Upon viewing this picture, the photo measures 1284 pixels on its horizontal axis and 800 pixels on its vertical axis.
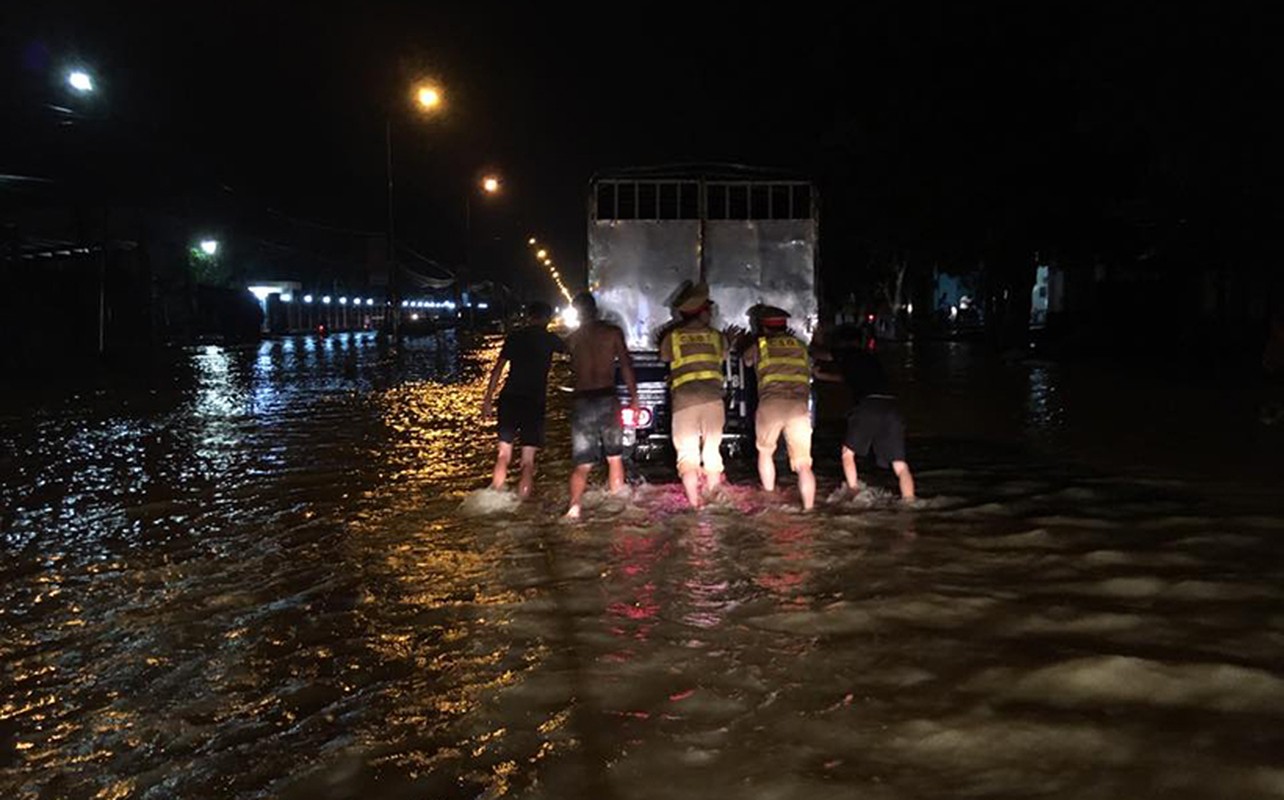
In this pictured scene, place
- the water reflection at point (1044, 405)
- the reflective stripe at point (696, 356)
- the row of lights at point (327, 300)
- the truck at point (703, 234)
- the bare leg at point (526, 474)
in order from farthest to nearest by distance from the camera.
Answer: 1. the row of lights at point (327, 300)
2. the water reflection at point (1044, 405)
3. the truck at point (703, 234)
4. the bare leg at point (526, 474)
5. the reflective stripe at point (696, 356)

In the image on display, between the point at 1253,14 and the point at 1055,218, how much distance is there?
→ 14.3 metres

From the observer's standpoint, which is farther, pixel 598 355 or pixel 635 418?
pixel 635 418

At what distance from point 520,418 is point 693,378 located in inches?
61.1

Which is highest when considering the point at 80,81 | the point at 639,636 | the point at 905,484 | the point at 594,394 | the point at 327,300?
the point at 80,81

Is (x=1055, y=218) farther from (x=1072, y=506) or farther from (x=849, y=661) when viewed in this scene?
(x=849, y=661)

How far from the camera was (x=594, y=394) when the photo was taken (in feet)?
28.3

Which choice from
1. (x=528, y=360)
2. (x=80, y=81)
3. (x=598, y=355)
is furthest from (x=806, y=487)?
(x=80, y=81)

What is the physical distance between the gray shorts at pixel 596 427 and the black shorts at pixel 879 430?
6.31 feet

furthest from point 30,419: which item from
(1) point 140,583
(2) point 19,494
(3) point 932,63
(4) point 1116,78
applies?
(3) point 932,63

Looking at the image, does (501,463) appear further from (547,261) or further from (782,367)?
(547,261)

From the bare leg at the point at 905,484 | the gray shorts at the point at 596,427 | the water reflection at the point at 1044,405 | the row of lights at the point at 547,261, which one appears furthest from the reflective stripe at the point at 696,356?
the row of lights at the point at 547,261

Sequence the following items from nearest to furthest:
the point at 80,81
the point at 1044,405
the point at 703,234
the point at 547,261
→ the point at 703,234 → the point at 1044,405 → the point at 80,81 → the point at 547,261

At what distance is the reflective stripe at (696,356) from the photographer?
849 cm

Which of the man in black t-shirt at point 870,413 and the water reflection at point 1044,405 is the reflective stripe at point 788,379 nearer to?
the man in black t-shirt at point 870,413
